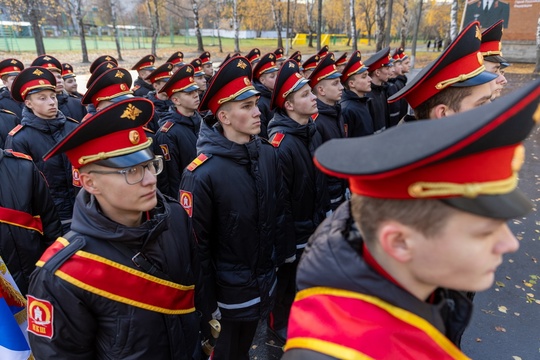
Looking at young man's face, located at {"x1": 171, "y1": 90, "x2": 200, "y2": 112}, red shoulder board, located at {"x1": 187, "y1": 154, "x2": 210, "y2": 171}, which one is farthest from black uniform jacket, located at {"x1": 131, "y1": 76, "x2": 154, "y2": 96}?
red shoulder board, located at {"x1": 187, "y1": 154, "x2": 210, "y2": 171}

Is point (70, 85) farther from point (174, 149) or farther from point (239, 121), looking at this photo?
point (239, 121)

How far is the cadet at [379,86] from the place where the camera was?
804 cm

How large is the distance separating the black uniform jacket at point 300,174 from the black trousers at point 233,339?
97 centimetres

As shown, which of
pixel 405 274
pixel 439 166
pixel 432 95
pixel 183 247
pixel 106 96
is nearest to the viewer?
pixel 439 166

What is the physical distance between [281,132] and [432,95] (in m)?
1.67

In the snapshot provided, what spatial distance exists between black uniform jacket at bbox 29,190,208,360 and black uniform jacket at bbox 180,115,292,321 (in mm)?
693

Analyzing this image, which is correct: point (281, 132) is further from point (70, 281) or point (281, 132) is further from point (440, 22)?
point (440, 22)

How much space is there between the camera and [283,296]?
4379mm

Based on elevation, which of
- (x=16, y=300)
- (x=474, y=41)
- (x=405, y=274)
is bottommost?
(x=16, y=300)

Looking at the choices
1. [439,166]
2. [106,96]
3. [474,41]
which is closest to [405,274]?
[439,166]

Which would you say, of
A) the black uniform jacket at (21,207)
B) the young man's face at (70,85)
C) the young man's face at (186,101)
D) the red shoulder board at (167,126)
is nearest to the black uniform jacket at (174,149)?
the red shoulder board at (167,126)

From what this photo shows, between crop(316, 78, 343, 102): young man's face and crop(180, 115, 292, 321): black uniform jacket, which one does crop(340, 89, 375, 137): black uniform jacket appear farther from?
crop(180, 115, 292, 321): black uniform jacket

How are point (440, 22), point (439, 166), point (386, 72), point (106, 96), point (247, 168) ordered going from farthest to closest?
1. point (440, 22)
2. point (386, 72)
3. point (106, 96)
4. point (247, 168)
5. point (439, 166)

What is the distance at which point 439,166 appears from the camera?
42.7 inches
